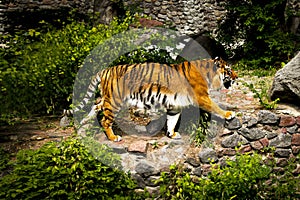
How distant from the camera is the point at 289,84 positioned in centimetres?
507

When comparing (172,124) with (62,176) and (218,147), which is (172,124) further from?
(62,176)

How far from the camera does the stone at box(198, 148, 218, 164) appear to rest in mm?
4887

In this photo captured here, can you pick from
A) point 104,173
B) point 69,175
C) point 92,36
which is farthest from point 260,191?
point 92,36

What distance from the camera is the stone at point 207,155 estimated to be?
4887 millimetres

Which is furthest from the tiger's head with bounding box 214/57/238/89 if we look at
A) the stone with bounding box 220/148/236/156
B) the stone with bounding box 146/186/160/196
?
the stone with bounding box 146/186/160/196

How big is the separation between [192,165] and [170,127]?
598mm

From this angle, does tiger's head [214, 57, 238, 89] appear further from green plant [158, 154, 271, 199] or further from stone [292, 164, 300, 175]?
stone [292, 164, 300, 175]

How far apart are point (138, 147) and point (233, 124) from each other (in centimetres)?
130

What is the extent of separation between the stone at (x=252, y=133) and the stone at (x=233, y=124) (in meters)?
0.08

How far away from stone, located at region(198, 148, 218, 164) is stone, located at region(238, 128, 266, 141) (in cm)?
48

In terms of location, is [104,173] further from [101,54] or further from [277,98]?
[277,98]

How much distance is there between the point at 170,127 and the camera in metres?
5.12

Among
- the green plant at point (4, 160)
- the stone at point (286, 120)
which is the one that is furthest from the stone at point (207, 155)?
the green plant at point (4, 160)

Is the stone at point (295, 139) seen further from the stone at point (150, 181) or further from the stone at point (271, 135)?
the stone at point (150, 181)
